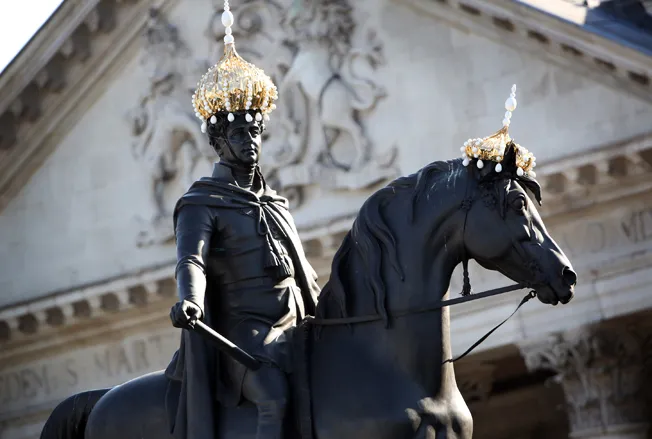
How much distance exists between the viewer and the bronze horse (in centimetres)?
745

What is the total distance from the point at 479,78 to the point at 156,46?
16.1 feet

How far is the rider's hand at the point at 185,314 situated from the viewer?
7.29m

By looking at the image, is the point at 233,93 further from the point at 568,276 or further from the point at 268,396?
the point at 568,276

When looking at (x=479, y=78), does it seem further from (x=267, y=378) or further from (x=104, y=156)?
(x=267, y=378)

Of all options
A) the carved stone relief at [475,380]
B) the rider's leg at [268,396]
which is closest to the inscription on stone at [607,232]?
the carved stone relief at [475,380]

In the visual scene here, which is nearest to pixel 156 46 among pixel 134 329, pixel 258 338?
pixel 134 329

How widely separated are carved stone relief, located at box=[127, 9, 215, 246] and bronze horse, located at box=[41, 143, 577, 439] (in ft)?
59.8

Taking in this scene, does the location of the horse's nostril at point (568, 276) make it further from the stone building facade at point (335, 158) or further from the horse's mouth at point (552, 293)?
the stone building facade at point (335, 158)

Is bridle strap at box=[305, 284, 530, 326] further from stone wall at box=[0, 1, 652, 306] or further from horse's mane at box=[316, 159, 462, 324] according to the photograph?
stone wall at box=[0, 1, 652, 306]

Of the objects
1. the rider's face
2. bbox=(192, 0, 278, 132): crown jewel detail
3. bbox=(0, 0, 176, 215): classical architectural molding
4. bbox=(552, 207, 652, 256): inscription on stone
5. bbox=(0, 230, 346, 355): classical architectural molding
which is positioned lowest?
the rider's face

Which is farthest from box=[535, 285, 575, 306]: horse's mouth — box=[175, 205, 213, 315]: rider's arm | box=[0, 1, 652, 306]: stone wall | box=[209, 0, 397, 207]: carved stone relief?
box=[209, 0, 397, 207]: carved stone relief

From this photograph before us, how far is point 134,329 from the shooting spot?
86.9 ft

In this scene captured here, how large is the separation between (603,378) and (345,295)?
46.9ft

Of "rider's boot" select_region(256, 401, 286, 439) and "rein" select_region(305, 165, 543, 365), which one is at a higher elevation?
"rein" select_region(305, 165, 543, 365)
